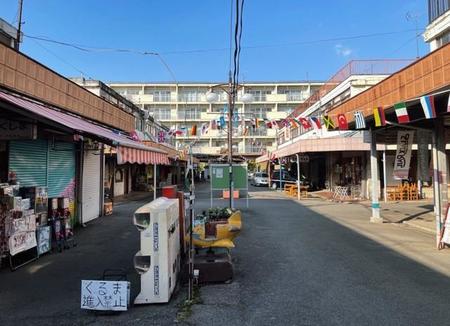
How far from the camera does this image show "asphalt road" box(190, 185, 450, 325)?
15.1ft

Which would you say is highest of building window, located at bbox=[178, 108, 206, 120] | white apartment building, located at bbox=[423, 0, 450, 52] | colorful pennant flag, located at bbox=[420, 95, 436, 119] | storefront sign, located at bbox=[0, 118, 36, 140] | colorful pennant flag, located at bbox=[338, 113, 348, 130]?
building window, located at bbox=[178, 108, 206, 120]

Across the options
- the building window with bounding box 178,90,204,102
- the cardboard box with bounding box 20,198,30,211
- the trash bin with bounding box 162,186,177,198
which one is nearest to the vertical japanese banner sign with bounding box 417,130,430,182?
the trash bin with bounding box 162,186,177,198

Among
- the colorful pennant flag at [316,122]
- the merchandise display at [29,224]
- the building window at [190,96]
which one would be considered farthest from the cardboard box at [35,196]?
the building window at [190,96]

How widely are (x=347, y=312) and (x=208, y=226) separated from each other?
10.2 feet

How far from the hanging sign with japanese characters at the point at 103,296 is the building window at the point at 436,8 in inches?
770

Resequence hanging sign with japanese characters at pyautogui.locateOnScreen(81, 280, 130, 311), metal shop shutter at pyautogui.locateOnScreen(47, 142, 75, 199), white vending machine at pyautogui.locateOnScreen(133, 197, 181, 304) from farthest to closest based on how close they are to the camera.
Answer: metal shop shutter at pyautogui.locateOnScreen(47, 142, 75, 199), white vending machine at pyautogui.locateOnScreen(133, 197, 181, 304), hanging sign with japanese characters at pyautogui.locateOnScreen(81, 280, 130, 311)

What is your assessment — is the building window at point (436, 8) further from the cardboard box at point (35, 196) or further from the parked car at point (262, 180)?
the parked car at point (262, 180)

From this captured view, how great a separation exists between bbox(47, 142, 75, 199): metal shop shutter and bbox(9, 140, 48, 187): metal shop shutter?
344 millimetres

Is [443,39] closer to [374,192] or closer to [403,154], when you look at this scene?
[403,154]

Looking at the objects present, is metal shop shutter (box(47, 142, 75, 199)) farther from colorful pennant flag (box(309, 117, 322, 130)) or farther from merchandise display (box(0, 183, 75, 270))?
colorful pennant flag (box(309, 117, 322, 130))

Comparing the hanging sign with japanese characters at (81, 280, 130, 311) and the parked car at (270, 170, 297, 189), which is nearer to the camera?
the hanging sign with japanese characters at (81, 280, 130, 311)

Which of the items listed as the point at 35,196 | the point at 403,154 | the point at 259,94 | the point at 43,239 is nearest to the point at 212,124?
the point at 403,154

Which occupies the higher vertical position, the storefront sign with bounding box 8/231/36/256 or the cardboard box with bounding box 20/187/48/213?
the cardboard box with bounding box 20/187/48/213

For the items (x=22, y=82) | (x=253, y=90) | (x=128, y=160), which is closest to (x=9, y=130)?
(x=22, y=82)
